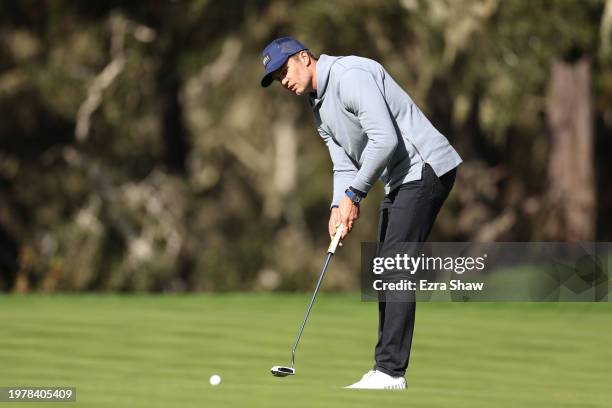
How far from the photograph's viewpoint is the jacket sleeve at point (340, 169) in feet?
23.0

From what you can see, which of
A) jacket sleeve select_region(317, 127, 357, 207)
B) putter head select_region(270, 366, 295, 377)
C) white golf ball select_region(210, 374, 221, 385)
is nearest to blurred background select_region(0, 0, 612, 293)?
jacket sleeve select_region(317, 127, 357, 207)

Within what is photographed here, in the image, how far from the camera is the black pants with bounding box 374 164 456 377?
21.4ft

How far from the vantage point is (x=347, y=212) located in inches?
262

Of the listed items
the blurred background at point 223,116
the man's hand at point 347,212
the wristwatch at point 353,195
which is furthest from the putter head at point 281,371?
the blurred background at point 223,116

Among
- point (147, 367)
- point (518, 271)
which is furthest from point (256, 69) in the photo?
point (147, 367)

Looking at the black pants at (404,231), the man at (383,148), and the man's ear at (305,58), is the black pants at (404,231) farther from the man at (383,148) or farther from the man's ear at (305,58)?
the man's ear at (305,58)

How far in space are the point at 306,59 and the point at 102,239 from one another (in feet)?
49.3

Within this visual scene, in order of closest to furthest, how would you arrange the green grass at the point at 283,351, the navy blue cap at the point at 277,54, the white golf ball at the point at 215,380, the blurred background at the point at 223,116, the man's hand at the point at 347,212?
1. the green grass at the point at 283,351
2. the white golf ball at the point at 215,380
3. the navy blue cap at the point at 277,54
4. the man's hand at the point at 347,212
5. the blurred background at the point at 223,116

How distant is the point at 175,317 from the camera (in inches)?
394

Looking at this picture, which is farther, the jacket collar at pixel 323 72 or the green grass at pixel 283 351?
the jacket collar at pixel 323 72

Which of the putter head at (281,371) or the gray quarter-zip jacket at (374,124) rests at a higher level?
the gray quarter-zip jacket at (374,124)

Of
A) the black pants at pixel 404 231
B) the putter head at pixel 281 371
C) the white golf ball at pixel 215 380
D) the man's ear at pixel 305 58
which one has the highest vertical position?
the man's ear at pixel 305 58

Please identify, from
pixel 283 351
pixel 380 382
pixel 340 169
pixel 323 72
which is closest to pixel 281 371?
pixel 380 382

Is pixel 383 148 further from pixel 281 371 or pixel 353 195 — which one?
pixel 281 371
